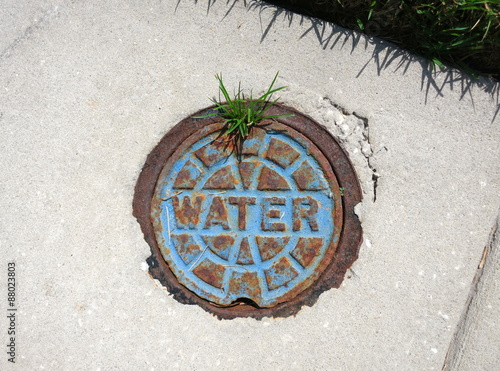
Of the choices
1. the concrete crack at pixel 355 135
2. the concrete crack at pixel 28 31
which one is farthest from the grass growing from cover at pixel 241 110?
the concrete crack at pixel 28 31

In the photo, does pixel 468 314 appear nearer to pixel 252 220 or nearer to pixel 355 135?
pixel 355 135

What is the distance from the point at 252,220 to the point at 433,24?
1160mm

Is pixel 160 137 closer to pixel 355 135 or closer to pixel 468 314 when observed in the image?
pixel 355 135

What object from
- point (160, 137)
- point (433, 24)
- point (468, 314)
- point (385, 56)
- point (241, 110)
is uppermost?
point (433, 24)

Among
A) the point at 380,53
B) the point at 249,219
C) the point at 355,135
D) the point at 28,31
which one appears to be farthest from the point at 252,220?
the point at 28,31

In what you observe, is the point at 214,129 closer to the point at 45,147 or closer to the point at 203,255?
the point at 203,255

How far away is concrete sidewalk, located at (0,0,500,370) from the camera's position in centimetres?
188

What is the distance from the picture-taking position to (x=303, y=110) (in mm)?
1982

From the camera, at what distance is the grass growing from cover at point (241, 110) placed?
6.29 feet

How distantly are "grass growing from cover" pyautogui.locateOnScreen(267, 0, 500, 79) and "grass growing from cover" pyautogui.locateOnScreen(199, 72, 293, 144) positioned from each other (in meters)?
0.43

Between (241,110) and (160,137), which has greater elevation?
(241,110)

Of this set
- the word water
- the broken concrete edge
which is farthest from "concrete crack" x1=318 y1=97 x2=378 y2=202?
the broken concrete edge

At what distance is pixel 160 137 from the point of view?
1974 millimetres

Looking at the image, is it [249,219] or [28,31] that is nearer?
[249,219]
